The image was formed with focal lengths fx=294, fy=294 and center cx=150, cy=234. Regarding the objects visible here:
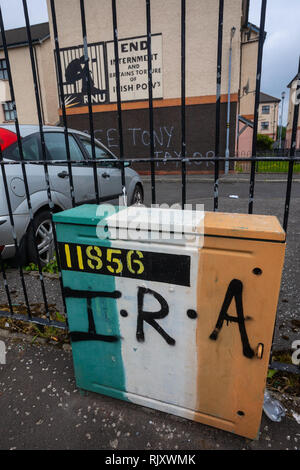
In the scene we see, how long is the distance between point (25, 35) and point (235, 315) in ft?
91.5

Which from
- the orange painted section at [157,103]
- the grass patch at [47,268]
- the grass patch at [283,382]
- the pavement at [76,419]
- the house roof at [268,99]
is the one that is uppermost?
the house roof at [268,99]

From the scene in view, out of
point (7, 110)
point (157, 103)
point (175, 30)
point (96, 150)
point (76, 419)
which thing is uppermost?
point (175, 30)

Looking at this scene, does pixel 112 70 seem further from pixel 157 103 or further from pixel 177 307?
pixel 177 307

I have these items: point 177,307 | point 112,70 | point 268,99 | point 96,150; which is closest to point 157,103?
point 112,70

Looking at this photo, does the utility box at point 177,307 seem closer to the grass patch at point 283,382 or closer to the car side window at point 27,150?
the grass patch at point 283,382

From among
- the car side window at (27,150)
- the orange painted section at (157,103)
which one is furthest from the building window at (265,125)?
the car side window at (27,150)

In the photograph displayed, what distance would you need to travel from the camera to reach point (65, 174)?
3723 mm

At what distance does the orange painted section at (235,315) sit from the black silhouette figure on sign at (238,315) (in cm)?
1

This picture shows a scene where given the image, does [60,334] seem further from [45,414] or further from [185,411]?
[185,411]

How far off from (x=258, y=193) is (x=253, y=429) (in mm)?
8558

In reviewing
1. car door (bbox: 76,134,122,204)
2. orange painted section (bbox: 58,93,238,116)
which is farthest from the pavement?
orange painted section (bbox: 58,93,238,116)

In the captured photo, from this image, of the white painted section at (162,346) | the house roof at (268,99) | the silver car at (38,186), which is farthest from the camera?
the house roof at (268,99)

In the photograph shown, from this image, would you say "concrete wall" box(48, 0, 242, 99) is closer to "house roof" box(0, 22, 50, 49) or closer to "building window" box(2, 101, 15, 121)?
"house roof" box(0, 22, 50, 49)

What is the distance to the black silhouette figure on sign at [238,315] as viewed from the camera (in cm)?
128
